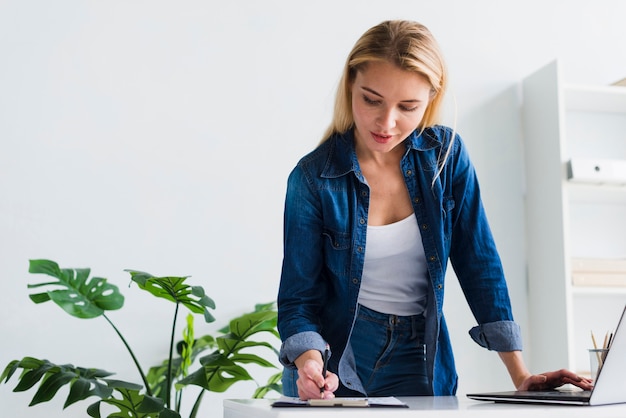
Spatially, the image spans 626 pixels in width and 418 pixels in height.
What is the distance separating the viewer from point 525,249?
2.75 meters

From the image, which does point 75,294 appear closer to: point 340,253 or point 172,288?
point 172,288

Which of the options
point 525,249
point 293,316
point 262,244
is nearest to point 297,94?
point 262,244

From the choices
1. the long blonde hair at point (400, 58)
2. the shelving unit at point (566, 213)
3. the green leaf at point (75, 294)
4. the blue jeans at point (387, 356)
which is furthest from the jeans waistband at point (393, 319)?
the shelving unit at point (566, 213)

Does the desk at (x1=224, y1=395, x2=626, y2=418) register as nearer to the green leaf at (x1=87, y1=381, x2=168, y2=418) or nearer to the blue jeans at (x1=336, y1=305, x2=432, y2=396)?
the blue jeans at (x1=336, y1=305, x2=432, y2=396)

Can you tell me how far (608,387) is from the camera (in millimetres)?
947

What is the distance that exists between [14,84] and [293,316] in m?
1.44

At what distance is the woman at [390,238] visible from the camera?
1.31 meters

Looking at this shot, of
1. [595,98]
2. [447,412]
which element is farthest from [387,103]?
[595,98]

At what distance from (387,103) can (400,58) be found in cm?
7

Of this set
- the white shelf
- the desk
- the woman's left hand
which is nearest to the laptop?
the desk

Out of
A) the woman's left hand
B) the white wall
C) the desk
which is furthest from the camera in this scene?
the white wall

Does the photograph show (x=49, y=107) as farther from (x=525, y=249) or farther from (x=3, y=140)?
(x=525, y=249)

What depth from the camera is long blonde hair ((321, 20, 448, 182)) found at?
1292 millimetres

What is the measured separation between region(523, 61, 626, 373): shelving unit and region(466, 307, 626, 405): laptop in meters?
1.61
